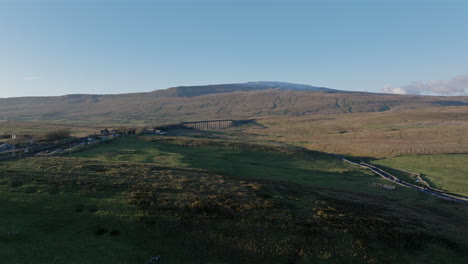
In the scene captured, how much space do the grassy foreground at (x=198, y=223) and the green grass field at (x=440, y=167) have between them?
20.3 m

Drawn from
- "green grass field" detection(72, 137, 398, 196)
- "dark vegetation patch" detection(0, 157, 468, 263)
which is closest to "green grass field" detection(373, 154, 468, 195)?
"green grass field" detection(72, 137, 398, 196)

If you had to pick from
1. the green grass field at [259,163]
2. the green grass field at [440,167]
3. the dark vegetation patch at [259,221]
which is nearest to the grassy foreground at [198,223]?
the dark vegetation patch at [259,221]

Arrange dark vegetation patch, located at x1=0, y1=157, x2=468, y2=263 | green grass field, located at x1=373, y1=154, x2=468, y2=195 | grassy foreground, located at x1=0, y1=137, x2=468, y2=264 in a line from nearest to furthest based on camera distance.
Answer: grassy foreground, located at x1=0, y1=137, x2=468, y2=264
dark vegetation patch, located at x1=0, y1=157, x2=468, y2=263
green grass field, located at x1=373, y1=154, x2=468, y2=195

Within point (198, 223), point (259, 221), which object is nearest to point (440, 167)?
point (259, 221)

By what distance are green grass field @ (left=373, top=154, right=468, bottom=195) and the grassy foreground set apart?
66.6 ft

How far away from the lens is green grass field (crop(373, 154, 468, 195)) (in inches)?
2101

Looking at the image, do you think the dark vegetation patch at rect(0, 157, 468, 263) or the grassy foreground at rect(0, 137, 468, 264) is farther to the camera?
the dark vegetation patch at rect(0, 157, 468, 263)

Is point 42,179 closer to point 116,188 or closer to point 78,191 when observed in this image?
point 78,191

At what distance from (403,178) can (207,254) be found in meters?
55.7

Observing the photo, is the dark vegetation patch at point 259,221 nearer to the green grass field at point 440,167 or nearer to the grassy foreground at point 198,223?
the grassy foreground at point 198,223

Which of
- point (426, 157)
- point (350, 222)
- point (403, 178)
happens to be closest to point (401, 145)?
point (426, 157)

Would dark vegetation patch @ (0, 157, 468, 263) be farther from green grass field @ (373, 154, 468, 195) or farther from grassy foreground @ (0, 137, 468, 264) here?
green grass field @ (373, 154, 468, 195)

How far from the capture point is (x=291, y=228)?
870 inches

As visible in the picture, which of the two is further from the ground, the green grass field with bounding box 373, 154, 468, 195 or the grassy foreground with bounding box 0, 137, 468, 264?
the grassy foreground with bounding box 0, 137, 468, 264
